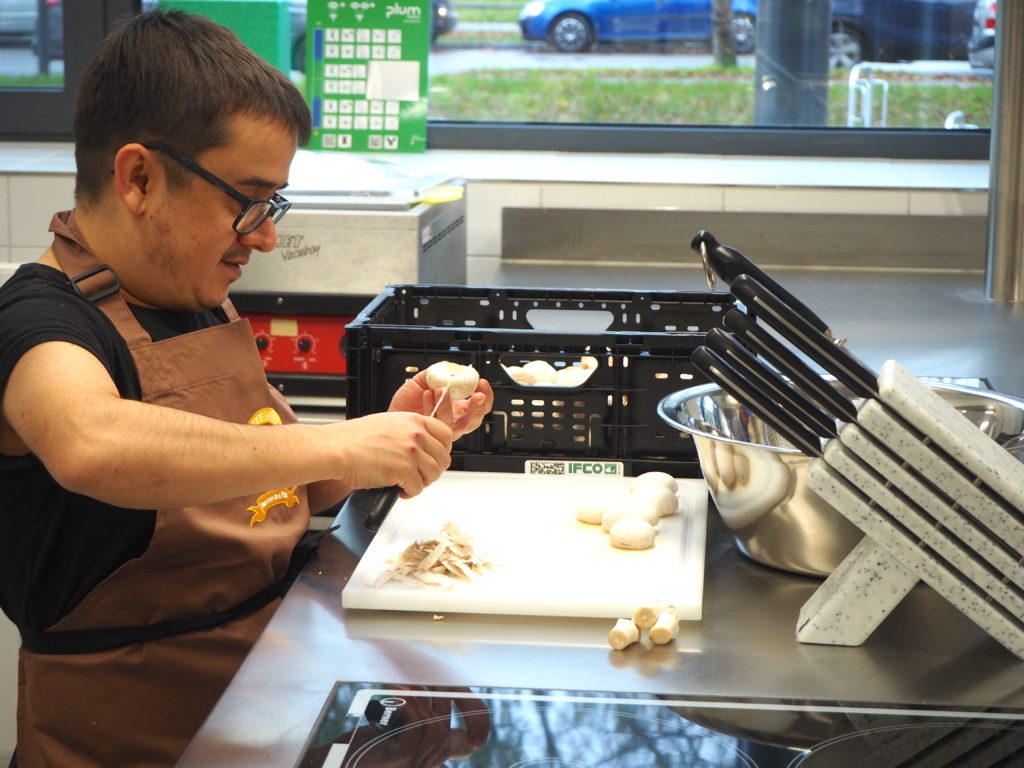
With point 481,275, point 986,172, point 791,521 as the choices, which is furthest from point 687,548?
point 986,172

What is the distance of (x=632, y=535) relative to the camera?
1.17 metres

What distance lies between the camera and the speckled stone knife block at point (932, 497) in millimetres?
922

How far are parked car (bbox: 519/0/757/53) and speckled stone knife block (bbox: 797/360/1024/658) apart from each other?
233 cm

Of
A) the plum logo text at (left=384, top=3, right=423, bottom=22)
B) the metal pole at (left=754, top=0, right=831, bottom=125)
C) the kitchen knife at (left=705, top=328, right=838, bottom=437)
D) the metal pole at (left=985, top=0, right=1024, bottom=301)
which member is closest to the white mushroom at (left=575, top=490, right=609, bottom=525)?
the kitchen knife at (left=705, top=328, right=838, bottom=437)

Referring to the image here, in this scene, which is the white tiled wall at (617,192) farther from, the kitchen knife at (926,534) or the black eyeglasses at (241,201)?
the kitchen knife at (926,534)

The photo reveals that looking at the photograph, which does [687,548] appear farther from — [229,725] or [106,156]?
[106,156]

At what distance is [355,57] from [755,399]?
216cm

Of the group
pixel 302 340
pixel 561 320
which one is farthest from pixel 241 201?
pixel 561 320

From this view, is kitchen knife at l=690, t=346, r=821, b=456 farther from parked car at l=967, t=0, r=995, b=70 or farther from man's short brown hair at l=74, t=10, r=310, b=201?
parked car at l=967, t=0, r=995, b=70

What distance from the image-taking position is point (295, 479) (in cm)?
104

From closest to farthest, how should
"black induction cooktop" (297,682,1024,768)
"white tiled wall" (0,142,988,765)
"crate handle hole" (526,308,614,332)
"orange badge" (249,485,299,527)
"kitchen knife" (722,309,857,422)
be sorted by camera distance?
1. "black induction cooktop" (297,682,1024,768)
2. "kitchen knife" (722,309,857,422)
3. "orange badge" (249,485,299,527)
4. "crate handle hole" (526,308,614,332)
5. "white tiled wall" (0,142,988,765)

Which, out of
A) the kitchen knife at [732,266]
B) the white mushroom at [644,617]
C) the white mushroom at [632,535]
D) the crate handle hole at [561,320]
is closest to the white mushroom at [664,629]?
the white mushroom at [644,617]

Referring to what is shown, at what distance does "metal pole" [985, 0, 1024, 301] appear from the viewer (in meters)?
2.23

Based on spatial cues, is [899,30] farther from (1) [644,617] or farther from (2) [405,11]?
(1) [644,617]
